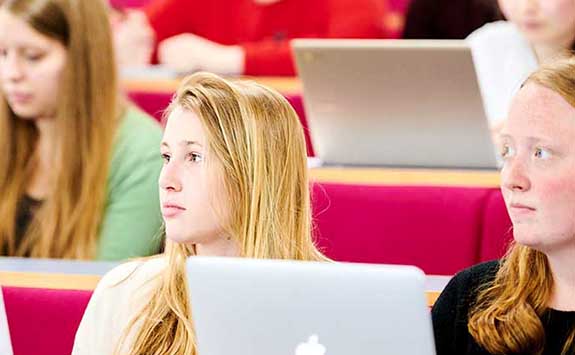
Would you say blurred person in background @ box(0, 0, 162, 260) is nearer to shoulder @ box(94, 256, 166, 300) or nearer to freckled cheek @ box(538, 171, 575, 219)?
shoulder @ box(94, 256, 166, 300)

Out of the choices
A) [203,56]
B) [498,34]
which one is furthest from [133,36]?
[498,34]

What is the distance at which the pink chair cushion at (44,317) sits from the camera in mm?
1908

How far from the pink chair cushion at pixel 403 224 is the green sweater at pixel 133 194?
0.32 m

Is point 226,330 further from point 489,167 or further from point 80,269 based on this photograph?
point 489,167

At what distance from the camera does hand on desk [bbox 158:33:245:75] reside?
392 centimetres

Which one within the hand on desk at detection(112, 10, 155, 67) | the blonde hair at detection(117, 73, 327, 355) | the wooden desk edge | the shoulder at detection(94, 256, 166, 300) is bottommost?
the hand on desk at detection(112, 10, 155, 67)

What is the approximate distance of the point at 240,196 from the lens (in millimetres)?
1726

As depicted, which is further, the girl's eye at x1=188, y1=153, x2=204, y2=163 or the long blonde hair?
the long blonde hair

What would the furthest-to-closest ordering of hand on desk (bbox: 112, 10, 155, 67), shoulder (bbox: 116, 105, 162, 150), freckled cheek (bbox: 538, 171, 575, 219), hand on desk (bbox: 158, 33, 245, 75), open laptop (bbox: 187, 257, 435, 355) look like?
hand on desk (bbox: 112, 10, 155, 67)
hand on desk (bbox: 158, 33, 245, 75)
shoulder (bbox: 116, 105, 162, 150)
freckled cheek (bbox: 538, 171, 575, 219)
open laptop (bbox: 187, 257, 435, 355)

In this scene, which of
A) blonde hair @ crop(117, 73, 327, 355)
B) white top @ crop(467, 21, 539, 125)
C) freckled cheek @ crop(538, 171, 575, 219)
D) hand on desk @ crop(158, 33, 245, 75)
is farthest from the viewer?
hand on desk @ crop(158, 33, 245, 75)

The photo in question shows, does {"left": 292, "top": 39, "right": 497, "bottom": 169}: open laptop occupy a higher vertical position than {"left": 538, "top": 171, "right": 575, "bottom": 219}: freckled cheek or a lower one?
lower

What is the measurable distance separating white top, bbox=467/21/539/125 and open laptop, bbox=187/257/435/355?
1.72 m

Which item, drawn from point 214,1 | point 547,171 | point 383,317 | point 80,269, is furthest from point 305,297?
point 214,1

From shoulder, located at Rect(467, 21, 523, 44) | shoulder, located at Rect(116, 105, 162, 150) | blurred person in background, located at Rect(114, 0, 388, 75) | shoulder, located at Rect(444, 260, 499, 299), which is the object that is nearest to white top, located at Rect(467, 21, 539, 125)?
shoulder, located at Rect(467, 21, 523, 44)
